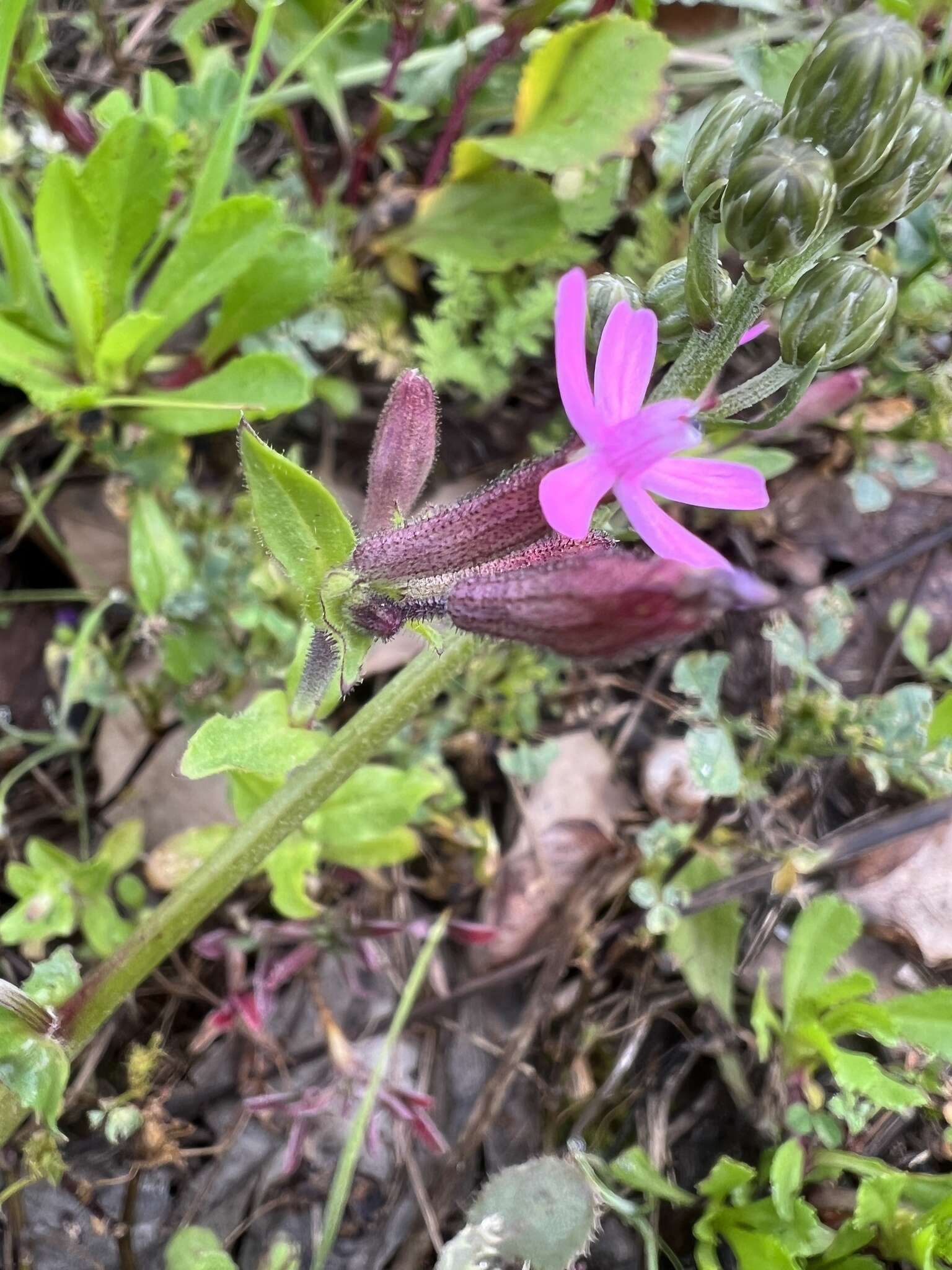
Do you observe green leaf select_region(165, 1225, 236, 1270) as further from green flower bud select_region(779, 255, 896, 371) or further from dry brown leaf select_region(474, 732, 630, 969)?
green flower bud select_region(779, 255, 896, 371)

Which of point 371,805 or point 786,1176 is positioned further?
point 371,805

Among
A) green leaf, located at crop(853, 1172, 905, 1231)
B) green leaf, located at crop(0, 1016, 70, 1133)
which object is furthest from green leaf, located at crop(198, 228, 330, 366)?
green leaf, located at crop(853, 1172, 905, 1231)

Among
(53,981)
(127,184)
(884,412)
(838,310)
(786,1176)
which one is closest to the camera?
(838,310)

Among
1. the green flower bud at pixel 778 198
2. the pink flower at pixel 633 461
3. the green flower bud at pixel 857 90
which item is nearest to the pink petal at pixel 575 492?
the pink flower at pixel 633 461

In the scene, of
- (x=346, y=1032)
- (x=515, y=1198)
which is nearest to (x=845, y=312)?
(x=515, y=1198)

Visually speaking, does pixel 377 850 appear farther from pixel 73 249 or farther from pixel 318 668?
pixel 73 249

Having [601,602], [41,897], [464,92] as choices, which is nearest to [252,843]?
[41,897]

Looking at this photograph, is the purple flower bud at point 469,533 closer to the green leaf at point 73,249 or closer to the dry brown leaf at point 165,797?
the green leaf at point 73,249
